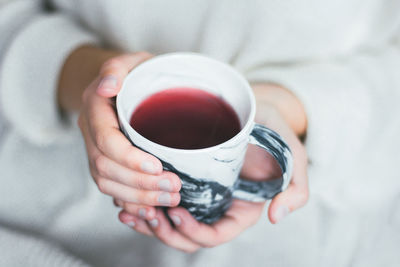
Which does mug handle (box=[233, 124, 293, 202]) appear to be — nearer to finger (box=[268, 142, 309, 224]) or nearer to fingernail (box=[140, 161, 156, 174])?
finger (box=[268, 142, 309, 224])

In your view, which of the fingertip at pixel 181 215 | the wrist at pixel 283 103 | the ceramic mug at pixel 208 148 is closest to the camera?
the ceramic mug at pixel 208 148

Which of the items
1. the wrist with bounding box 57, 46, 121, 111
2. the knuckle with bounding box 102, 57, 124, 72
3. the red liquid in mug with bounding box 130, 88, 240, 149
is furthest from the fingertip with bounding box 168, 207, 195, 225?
the wrist with bounding box 57, 46, 121, 111

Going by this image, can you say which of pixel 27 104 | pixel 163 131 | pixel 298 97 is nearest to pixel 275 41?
pixel 298 97

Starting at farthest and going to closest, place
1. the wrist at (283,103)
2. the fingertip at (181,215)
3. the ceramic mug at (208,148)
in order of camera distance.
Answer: the wrist at (283,103) → the fingertip at (181,215) → the ceramic mug at (208,148)

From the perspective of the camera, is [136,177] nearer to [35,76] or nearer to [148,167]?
[148,167]

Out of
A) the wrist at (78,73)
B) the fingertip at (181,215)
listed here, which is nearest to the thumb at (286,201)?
the fingertip at (181,215)

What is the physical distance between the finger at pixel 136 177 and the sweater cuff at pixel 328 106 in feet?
1.12

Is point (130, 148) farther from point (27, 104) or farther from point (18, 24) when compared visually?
point (18, 24)

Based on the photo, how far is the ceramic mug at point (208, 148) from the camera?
0.41 metres

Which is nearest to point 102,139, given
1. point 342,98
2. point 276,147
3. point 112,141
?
point 112,141

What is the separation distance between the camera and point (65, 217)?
0.67m

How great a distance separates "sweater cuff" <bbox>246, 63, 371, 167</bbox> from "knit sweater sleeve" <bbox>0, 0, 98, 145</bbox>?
41 cm

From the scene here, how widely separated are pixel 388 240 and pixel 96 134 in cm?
58

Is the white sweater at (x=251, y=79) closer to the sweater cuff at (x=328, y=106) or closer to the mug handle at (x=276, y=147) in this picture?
the sweater cuff at (x=328, y=106)
